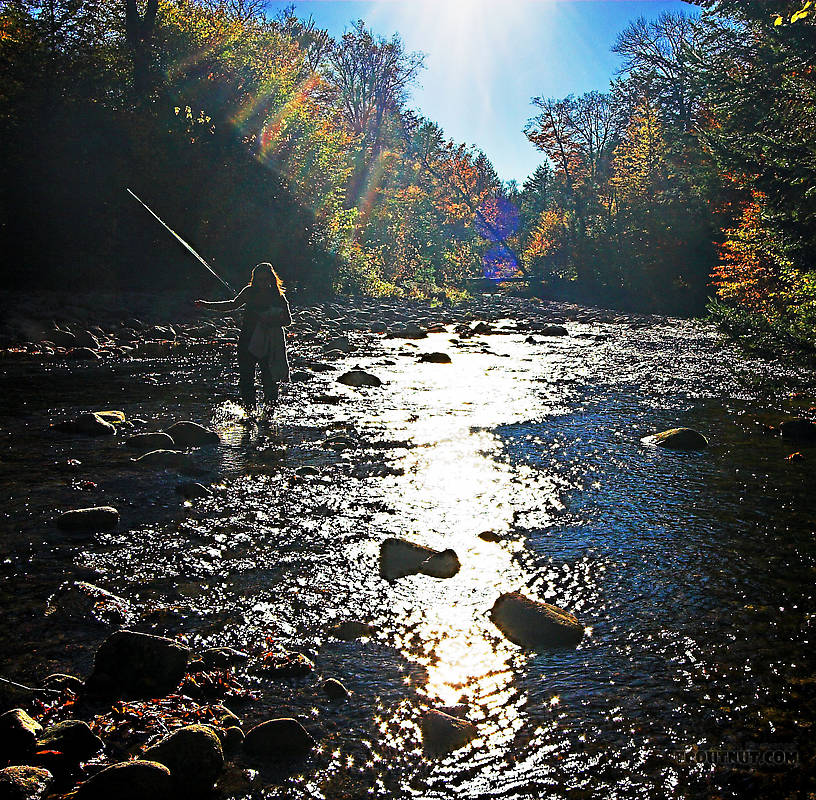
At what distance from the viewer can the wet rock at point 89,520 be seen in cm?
525

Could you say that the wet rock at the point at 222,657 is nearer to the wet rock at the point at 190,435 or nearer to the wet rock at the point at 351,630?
the wet rock at the point at 351,630

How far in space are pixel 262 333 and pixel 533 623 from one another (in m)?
6.97

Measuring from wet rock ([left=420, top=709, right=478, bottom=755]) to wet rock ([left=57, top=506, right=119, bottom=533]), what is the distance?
3245mm

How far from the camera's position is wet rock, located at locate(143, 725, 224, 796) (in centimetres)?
260

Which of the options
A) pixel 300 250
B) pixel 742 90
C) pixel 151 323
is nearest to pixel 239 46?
pixel 300 250

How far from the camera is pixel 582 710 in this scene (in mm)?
3289

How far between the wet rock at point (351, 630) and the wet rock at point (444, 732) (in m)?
0.82

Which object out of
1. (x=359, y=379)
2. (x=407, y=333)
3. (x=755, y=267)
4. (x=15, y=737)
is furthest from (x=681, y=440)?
(x=755, y=267)

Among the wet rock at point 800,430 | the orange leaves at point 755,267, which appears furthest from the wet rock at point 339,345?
the wet rock at point 800,430

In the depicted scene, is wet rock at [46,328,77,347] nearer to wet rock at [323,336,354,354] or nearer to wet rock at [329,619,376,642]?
wet rock at [323,336,354,354]

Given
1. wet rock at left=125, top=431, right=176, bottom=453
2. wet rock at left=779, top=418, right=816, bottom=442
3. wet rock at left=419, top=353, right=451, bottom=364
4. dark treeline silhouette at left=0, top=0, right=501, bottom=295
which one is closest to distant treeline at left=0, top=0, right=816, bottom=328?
dark treeline silhouette at left=0, top=0, right=501, bottom=295

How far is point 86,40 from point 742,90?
21340 millimetres

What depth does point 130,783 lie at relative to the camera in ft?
8.09

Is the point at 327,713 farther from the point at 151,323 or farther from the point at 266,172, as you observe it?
the point at 266,172
